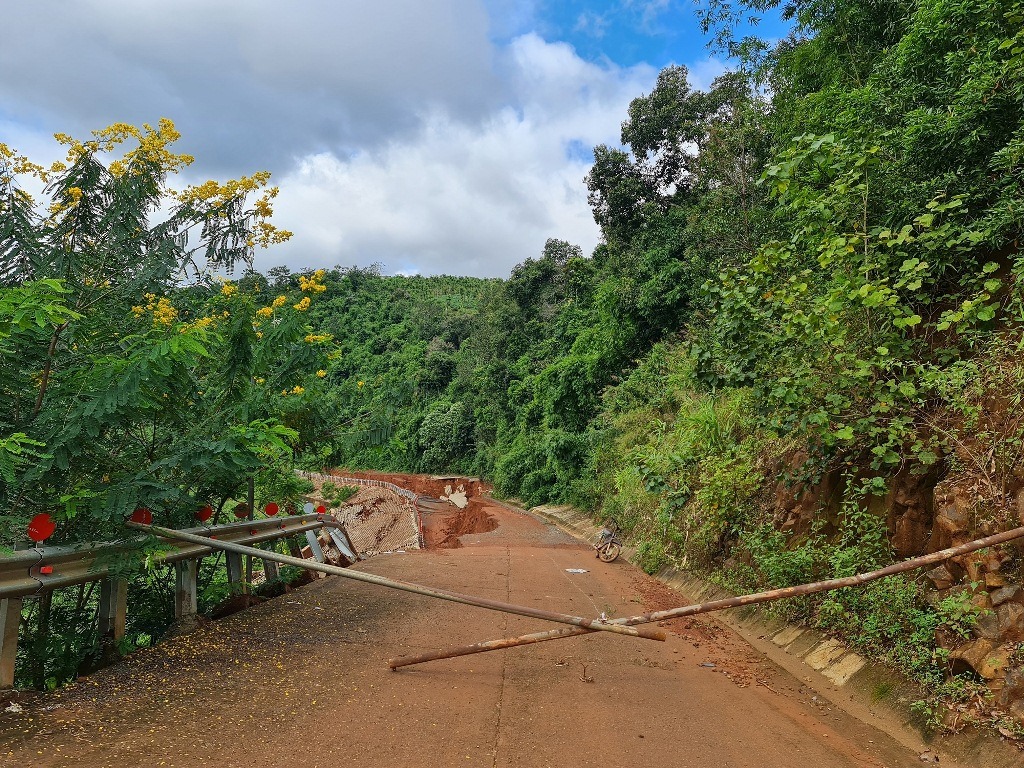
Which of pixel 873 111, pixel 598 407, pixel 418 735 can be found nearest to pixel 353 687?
pixel 418 735

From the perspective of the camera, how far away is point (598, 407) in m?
23.9

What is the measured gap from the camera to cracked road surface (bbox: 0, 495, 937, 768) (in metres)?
3.56

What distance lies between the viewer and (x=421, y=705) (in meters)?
4.32

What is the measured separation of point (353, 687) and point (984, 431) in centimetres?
501

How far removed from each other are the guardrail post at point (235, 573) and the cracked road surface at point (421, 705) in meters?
0.29

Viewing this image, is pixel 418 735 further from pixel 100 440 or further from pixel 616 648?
pixel 100 440

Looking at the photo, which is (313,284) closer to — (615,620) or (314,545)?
(314,545)

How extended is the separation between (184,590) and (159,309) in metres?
2.37

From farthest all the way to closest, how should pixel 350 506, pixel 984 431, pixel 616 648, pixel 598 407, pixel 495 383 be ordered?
pixel 495 383
pixel 350 506
pixel 598 407
pixel 616 648
pixel 984 431

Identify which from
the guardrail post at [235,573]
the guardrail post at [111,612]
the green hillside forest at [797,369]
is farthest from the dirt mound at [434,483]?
the guardrail post at [111,612]

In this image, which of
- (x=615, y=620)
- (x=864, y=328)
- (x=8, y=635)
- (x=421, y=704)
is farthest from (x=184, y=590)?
(x=864, y=328)

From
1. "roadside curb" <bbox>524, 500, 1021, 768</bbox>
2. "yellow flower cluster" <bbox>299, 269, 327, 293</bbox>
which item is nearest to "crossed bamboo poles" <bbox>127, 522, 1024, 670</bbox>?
"roadside curb" <bbox>524, 500, 1021, 768</bbox>

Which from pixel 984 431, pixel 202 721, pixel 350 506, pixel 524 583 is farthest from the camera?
pixel 350 506

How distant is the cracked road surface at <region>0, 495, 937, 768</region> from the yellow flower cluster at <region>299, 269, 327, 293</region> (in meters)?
3.26
